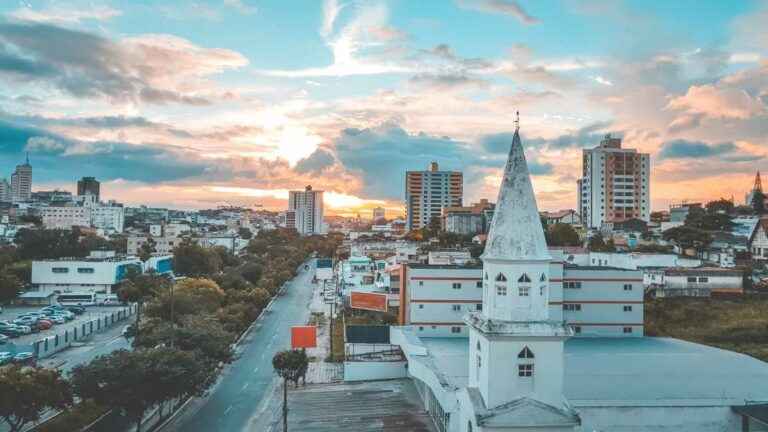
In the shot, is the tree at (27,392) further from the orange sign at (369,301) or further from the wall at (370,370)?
the orange sign at (369,301)

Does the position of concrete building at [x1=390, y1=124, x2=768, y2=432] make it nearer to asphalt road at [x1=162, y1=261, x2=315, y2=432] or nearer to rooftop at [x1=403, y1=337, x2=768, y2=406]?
rooftop at [x1=403, y1=337, x2=768, y2=406]

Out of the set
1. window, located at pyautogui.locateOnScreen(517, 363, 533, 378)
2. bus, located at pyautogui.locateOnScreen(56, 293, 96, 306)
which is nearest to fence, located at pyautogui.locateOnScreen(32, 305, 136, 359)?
bus, located at pyautogui.locateOnScreen(56, 293, 96, 306)

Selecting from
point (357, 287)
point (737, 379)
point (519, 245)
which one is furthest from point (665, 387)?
point (357, 287)

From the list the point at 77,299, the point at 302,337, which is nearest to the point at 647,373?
the point at 302,337

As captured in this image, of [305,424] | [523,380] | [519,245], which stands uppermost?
[519,245]

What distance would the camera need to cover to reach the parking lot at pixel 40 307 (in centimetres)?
4972

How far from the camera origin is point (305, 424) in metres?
29.3

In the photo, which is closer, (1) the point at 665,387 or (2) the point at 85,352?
(1) the point at 665,387

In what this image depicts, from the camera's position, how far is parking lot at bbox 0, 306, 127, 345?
163 feet

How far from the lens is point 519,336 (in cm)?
1886

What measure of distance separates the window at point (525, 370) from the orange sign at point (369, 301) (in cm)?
3726

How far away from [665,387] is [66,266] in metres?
69.3

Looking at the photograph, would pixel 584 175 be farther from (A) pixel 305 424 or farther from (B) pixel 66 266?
(A) pixel 305 424

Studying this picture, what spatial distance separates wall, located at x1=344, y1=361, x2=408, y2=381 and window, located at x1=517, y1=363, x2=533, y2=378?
1906 cm
